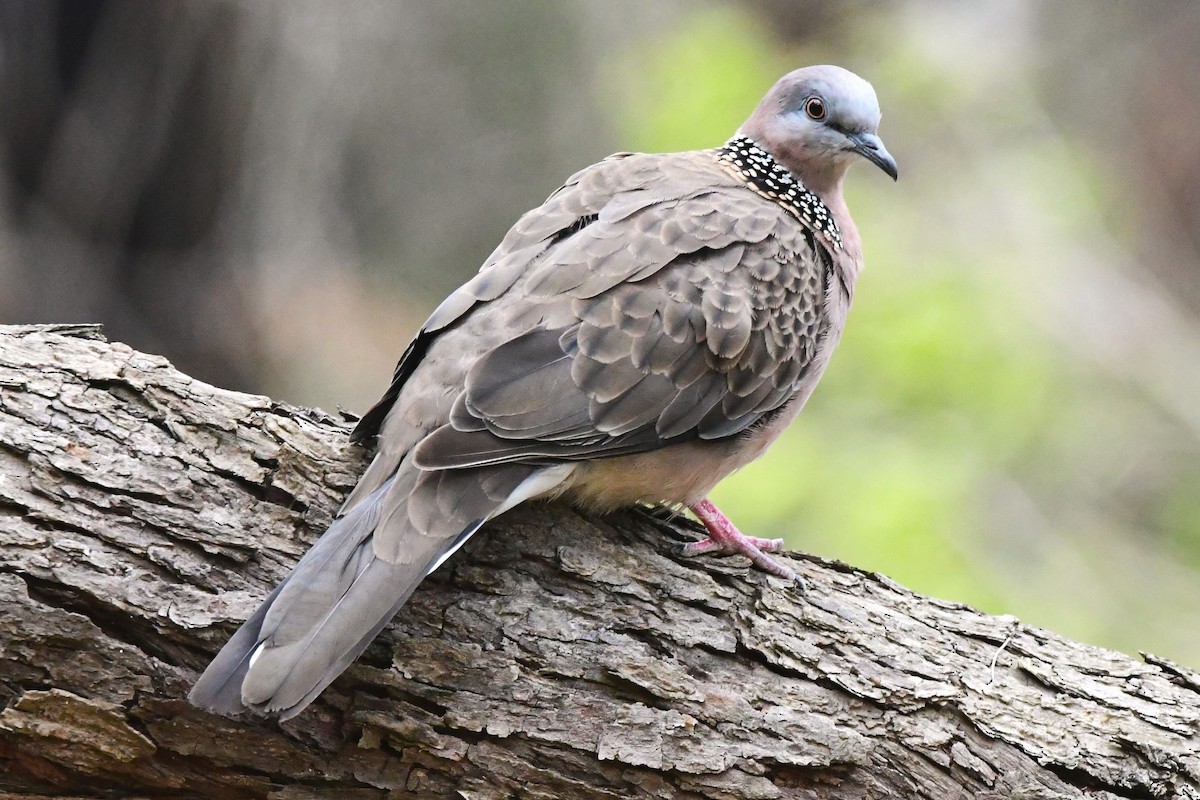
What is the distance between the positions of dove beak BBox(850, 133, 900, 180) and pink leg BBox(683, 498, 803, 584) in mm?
1274

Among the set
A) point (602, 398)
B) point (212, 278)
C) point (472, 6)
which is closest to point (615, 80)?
point (472, 6)

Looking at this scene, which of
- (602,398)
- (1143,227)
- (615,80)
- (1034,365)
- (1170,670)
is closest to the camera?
(602,398)

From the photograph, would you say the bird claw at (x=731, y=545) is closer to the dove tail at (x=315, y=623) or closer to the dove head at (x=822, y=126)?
the dove tail at (x=315, y=623)

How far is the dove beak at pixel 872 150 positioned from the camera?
148 inches

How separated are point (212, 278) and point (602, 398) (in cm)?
492

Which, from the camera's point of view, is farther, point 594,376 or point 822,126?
point 822,126

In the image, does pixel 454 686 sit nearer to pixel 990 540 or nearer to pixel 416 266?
A: pixel 990 540

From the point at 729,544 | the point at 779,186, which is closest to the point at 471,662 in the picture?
the point at 729,544

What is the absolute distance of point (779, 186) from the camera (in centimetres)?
371

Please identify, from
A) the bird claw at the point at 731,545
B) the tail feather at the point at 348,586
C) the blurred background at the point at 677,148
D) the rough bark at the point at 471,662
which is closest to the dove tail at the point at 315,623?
the tail feather at the point at 348,586

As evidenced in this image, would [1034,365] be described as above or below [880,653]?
above

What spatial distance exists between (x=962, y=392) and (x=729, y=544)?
9.46ft

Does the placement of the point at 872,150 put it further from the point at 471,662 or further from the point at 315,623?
the point at 315,623

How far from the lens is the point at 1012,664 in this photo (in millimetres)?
3115
